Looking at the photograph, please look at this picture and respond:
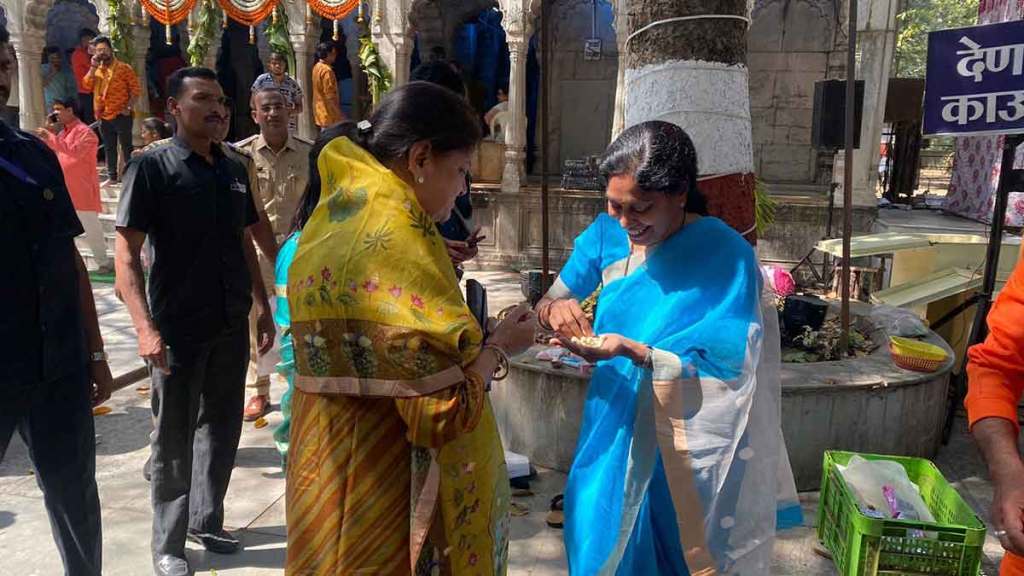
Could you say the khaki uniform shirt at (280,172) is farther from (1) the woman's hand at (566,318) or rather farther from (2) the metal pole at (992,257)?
(2) the metal pole at (992,257)

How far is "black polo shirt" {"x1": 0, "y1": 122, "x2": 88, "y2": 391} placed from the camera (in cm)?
216

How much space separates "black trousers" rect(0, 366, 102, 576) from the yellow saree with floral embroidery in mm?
1125

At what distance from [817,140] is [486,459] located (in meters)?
5.69

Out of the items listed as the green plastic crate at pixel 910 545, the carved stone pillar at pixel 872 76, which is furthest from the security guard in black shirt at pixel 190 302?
the carved stone pillar at pixel 872 76

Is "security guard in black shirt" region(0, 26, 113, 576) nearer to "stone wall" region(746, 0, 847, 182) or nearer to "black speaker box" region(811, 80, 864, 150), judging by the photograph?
"black speaker box" region(811, 80, 864, 150)

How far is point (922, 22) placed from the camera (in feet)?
153

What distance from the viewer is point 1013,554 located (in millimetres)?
1588

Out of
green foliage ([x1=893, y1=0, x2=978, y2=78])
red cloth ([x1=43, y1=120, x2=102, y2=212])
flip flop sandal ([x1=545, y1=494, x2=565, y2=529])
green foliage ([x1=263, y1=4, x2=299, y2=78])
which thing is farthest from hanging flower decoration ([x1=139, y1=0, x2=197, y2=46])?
green foliage ([x1=893, y1=0, x2=978, y2=78])

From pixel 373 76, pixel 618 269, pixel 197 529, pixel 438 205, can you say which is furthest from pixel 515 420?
pixel 373 76

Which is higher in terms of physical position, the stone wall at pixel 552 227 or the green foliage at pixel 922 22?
the green foliage at pixel 922 22

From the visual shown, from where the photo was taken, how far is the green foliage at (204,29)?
9.70 meters

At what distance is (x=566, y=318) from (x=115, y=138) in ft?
33.5

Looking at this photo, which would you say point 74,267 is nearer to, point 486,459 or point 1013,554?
point 486,459

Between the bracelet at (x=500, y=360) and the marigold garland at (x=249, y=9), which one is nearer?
the bracelet at (x=500, y=360)
